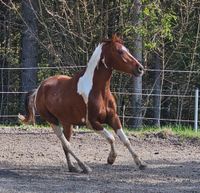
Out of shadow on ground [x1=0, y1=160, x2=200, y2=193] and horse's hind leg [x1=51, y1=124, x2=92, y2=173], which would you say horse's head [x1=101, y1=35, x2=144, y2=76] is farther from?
shadow on ground [x1=0, y1=160, x2=200, y2=193]

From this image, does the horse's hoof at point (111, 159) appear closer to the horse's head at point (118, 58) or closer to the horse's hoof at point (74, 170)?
the horse's hoof at point (74, 170)

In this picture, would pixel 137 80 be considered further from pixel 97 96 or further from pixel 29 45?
pixel 97 96

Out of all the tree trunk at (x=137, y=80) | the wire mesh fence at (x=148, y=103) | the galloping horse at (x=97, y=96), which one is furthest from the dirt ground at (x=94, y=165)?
Result: the wire mesh fence at (x=148, y=103)

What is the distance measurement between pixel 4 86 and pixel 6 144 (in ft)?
32.5

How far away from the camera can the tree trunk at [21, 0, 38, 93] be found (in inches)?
780

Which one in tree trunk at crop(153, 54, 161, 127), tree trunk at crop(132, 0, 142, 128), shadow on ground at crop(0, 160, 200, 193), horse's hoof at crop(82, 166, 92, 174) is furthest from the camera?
tree trunk at crop(153, 54, 161, 127)

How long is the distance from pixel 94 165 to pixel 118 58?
179cm

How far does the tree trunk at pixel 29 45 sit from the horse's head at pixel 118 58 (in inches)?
401

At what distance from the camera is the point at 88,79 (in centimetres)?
934

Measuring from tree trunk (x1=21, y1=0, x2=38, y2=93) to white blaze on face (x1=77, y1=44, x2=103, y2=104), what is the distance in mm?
10109

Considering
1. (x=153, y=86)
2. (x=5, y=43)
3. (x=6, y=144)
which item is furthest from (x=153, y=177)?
(x=5, y=43)

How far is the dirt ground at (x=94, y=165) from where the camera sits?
793 cm

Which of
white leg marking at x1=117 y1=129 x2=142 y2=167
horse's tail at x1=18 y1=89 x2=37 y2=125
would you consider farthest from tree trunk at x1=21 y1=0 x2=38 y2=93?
white leg marking at x1=117 y1=129 x2=142 y2=167

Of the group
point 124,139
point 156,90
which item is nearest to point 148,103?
point 156,90
